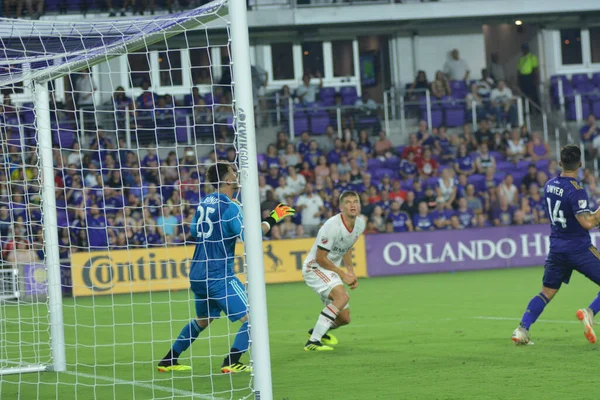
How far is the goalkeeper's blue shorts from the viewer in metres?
8.46

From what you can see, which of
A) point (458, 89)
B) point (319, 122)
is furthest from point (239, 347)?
point (458, 89)

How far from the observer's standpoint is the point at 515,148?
2520 cm

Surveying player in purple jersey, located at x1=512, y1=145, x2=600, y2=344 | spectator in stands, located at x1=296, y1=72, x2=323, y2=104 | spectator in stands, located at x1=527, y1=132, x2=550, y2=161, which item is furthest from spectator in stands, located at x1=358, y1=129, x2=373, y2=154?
player in purple jersey, located at x1=512, y1=145, x2=600, y2=344

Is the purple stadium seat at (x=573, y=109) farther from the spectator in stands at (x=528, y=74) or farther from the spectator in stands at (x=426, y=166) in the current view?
the spectator in stands at (x=426, y=166)

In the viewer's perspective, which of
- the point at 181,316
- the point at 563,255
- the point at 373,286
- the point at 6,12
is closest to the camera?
the point at 563,255

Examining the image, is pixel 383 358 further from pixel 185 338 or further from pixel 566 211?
pixel 566 211

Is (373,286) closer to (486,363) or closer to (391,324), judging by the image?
(391,324)

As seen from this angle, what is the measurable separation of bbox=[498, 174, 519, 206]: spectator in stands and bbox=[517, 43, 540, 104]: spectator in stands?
20.8 feet

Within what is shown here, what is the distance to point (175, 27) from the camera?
7535mm

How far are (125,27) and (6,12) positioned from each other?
703 inches

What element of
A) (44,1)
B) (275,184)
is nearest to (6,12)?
(44,1)

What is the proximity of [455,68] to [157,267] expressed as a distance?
12.6 meters

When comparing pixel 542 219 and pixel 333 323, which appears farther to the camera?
pixel 542 219

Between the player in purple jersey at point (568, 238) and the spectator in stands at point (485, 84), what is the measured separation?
18019 millimetres
